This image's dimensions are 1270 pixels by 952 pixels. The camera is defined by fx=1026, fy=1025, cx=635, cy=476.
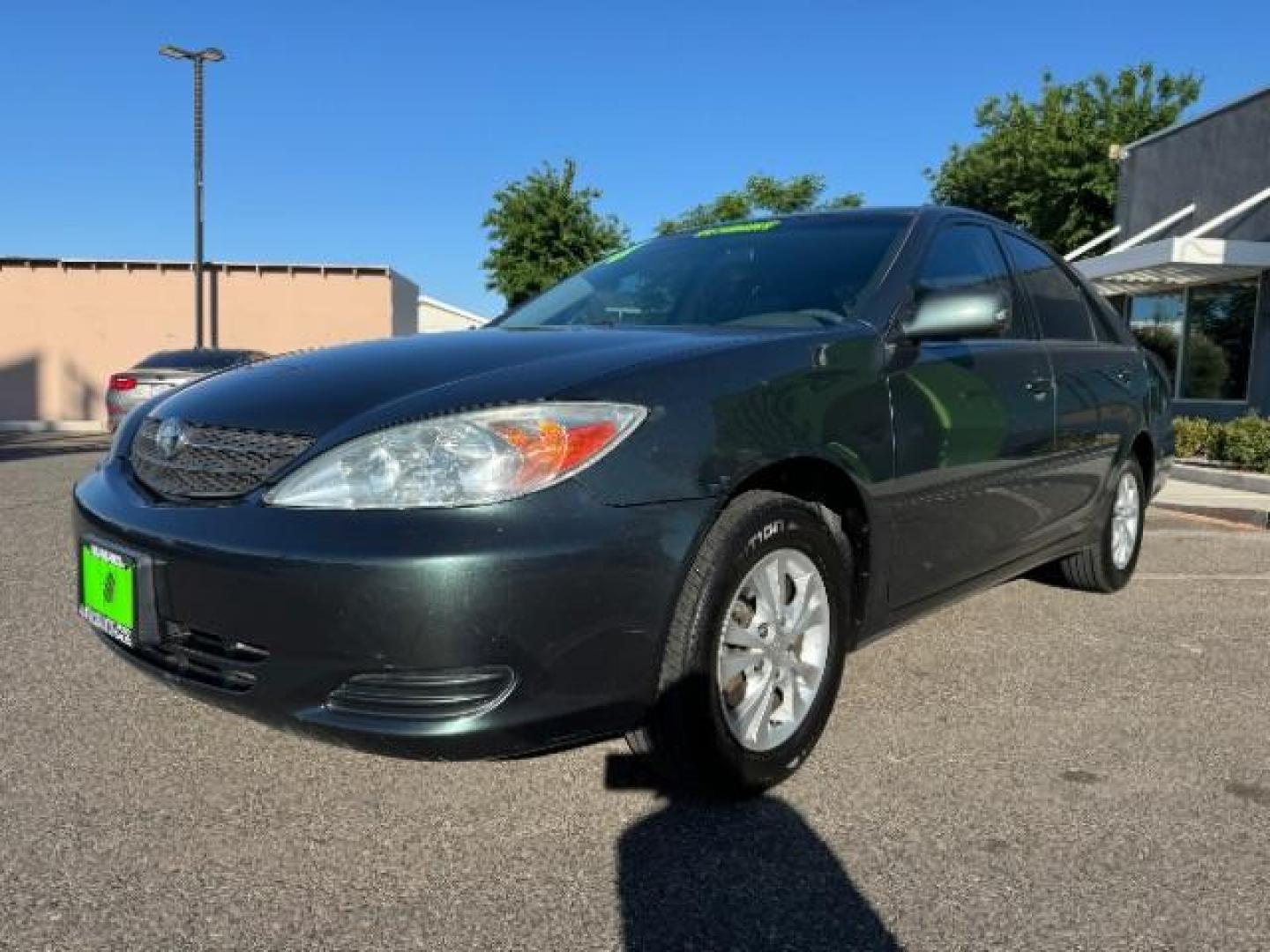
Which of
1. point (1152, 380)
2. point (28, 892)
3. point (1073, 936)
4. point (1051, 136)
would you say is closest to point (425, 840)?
point (28, 892)

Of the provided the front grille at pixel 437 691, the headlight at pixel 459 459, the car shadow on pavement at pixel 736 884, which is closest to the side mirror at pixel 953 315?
the headlight at pixel 459 459

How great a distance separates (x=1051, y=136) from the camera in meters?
27.3

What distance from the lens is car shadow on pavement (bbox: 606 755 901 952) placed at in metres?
1.93

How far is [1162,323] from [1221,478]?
6636 millimetres

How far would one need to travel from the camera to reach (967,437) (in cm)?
316

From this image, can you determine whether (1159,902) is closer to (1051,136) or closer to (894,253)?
(894,253)

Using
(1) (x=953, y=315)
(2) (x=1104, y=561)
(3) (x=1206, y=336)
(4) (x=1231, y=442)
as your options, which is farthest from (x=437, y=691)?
(3) (x=1206, y=336)

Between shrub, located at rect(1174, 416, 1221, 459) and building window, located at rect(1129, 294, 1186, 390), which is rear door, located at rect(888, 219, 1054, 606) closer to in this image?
shrub, located at rect(1174, 416, 1221, 459)

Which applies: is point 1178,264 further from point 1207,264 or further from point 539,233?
point 539,233

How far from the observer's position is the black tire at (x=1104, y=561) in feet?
14.6

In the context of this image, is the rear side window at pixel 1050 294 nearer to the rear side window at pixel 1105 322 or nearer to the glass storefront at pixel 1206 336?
the rear side window at pixel 1105 322

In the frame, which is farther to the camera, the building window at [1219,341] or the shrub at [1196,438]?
the building window at [1219,341]

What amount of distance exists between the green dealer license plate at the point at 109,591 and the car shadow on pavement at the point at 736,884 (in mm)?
1224

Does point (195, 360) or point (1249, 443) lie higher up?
point (195, 360)
